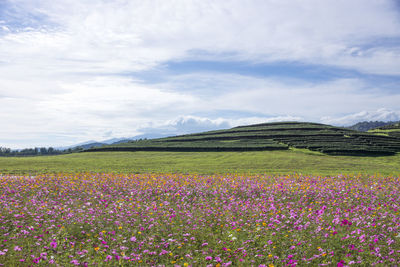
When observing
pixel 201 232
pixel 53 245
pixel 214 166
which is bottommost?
pixel 214 166

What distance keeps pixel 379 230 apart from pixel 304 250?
3112 millimetres

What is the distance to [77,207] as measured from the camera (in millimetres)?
12055

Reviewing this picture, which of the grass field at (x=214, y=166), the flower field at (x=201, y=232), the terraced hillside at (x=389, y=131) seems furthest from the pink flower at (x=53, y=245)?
the terraced hillside at (x=389, y=131)

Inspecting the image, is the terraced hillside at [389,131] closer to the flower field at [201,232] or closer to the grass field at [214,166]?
the grass field at [214,166]

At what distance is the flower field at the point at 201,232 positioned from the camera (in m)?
7.10

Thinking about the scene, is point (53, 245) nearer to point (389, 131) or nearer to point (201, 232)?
point (201, 232)

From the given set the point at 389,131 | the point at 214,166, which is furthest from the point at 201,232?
the point at 389,131

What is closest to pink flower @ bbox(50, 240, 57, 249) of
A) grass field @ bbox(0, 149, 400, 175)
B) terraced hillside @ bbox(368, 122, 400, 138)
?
grass field @ bbox(0, 149, 400, 175)

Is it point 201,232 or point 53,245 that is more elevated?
point 53,245

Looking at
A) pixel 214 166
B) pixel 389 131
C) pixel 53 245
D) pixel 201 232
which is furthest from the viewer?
pixel 389 131

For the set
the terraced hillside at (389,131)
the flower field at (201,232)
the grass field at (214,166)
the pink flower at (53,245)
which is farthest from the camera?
the terraced hillside at (389,131)

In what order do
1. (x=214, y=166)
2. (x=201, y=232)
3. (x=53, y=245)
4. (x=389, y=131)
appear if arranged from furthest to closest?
(x=389, y=131), (x=214, y=166), (x=201, y=232), (x=53, y=245)

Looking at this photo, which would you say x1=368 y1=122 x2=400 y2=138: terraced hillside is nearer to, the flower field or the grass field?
the grass field

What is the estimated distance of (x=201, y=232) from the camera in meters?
8.93
